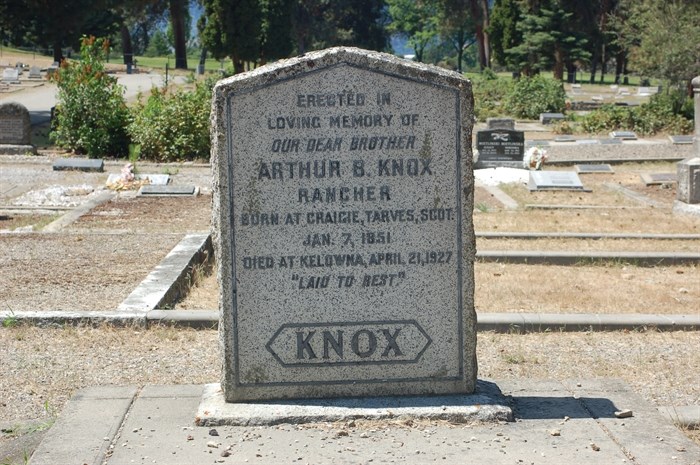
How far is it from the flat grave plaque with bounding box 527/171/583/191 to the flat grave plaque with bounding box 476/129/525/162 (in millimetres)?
2513

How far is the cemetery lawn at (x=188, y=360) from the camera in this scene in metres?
6.07

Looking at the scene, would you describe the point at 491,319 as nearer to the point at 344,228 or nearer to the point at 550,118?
the point at 344,228

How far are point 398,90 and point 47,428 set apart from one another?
2.28m

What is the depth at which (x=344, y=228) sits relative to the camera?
4953 mm

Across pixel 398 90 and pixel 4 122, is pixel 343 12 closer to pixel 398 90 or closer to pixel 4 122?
pixel 4 122

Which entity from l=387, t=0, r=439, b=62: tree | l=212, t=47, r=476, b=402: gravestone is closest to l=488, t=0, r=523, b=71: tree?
l=387, t=0, r=439, b=62: tree

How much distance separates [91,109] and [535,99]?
740 inches

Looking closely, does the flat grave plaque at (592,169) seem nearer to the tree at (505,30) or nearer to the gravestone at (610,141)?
the gravestone at (610,141)

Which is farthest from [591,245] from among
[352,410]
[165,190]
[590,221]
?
[352,410]

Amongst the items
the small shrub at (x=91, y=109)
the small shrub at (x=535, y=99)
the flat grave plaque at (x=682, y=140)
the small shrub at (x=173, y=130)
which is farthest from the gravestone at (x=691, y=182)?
the small shrub at (x=535, y=99)

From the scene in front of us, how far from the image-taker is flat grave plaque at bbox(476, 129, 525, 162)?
20000 mm

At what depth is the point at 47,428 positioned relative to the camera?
505cm

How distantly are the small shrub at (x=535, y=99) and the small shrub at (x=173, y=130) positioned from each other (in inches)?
695

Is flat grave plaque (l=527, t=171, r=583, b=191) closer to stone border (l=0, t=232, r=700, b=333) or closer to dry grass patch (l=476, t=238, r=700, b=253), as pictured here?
dry grass patch (l=476, t=238, r=700, b=253)
